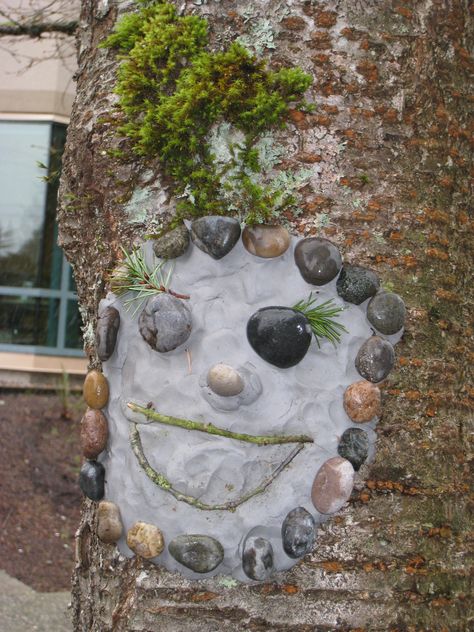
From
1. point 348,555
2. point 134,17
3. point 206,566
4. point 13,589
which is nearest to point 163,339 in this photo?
point 206,566

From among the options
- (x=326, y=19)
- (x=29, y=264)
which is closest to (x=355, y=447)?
(x=326, y=19)

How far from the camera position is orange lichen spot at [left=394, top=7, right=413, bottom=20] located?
139cm

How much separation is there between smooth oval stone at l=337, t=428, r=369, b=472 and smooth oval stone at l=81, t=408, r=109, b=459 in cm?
50

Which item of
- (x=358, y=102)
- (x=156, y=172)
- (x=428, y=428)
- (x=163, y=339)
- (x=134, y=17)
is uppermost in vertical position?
(x=134, y=17)

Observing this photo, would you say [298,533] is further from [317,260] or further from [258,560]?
[317,260]

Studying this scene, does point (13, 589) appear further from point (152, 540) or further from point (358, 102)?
point (358, 102)

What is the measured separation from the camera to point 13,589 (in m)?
3.96

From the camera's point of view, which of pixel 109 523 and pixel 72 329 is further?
pixel 72 329

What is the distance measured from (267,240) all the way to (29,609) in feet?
10.8

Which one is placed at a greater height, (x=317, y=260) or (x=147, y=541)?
(x=317, y=260)

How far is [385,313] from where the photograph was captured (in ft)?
4.33

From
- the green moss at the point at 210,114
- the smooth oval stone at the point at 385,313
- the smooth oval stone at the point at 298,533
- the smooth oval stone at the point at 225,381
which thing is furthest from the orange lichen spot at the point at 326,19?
the smooth oval stone at the point at 298,533

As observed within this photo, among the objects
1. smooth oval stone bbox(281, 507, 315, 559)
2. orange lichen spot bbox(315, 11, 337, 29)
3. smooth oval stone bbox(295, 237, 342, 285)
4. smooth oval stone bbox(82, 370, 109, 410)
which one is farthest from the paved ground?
orange lichen spot bbox(315, 11, 337, 29)

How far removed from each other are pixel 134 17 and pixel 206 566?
1.15m
